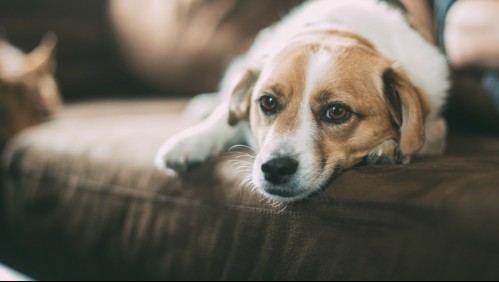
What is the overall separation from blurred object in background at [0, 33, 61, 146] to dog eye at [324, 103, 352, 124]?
1177 millimetres

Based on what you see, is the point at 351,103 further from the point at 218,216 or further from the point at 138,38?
the point at 138,38

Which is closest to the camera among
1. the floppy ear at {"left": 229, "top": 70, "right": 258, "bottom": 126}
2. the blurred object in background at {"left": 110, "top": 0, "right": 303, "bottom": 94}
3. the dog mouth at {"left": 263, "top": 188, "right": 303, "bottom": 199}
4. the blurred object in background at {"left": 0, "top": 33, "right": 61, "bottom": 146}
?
the dog mouth at {"left": 263, "top": 188, "right": 303, "bottom": 199}

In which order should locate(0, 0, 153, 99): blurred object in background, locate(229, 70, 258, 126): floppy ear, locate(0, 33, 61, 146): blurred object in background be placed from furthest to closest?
locate(0, 0, 153, 99): blurred object in background < locate(0, 33, 61, 146): blurred object in background < locate(229, 70, 258, 126): floppy ear

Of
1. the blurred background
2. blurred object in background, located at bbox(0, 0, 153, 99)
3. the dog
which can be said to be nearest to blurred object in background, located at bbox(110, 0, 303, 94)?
the blurred background

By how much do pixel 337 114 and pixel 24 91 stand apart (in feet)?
4.10

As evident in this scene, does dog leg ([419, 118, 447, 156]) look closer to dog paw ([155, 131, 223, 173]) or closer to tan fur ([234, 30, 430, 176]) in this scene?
tan fur ([234, 30, 430, 176])

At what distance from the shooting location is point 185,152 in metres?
1.32

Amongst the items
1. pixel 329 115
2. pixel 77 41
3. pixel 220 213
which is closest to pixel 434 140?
pixel 329 115

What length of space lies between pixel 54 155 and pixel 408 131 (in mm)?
1039

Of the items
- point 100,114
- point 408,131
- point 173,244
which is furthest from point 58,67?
point 408,131

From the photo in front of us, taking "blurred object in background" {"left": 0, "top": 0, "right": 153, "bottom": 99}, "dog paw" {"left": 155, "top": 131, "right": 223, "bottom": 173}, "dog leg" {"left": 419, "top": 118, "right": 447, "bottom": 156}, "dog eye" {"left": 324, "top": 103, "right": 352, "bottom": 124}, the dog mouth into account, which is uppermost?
"dog eye" {"left": 324, "top": 103, "right": 352, "bottom": 124}

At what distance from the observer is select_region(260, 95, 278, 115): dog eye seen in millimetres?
1274

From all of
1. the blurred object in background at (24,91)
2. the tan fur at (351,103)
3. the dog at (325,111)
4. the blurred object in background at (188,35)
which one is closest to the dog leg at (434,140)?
the dog at (325,111)

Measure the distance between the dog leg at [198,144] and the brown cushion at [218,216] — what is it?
0.04m
